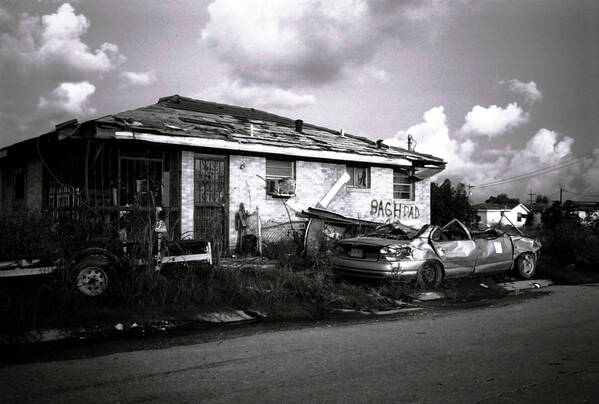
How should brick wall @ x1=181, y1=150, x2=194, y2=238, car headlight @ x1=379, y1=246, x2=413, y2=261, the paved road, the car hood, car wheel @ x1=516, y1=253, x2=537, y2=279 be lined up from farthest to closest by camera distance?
brick wall @ x1=181, y1=150, x2=194, y2=238, car wheel @ x1=516, y1=253, x2=537, y2=279, the car hood, car headlight @ x1=379, y1=246, x2=413, y2=261, the paved road

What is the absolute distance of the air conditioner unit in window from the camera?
15041 millimetres

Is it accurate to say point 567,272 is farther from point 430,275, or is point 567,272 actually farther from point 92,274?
point 92,274

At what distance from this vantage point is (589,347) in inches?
230

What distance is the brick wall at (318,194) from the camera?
14508mm

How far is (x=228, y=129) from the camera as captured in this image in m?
15.1

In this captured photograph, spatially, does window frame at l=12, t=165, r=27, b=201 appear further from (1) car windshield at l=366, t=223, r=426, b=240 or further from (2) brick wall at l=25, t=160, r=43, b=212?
(1) car windshield at l=366, t=223, r=426, b=240

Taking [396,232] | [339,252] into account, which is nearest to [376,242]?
[339,252]

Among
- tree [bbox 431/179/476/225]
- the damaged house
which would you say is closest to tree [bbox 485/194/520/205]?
tree [bbox 431/179/476/225]

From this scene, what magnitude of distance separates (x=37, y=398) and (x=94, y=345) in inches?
76.8

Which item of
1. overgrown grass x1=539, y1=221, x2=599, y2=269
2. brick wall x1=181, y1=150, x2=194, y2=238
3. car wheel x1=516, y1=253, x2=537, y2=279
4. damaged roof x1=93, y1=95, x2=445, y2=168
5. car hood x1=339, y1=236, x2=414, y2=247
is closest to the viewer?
car hood x1=339, y1=236, x2=414, y2=247

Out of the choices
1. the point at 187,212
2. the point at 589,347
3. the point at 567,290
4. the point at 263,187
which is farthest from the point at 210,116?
the point at 589,347

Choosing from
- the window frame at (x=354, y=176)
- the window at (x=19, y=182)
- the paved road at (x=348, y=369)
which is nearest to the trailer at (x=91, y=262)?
the paved road at (x=348, y=369)

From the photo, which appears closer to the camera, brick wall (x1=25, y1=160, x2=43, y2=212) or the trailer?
the trailer

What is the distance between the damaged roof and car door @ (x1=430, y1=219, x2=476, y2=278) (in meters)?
5.75
